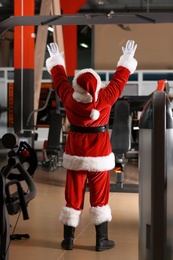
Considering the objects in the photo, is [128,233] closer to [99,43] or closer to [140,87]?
[140,87]

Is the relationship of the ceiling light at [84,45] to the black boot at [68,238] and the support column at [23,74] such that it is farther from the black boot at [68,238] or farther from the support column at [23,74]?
the black boot at [68,238]

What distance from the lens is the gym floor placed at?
4654mm

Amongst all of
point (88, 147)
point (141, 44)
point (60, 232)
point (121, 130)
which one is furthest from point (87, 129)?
point (141, 44)

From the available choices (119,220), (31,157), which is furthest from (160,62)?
(31,157)

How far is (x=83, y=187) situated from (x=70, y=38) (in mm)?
8682

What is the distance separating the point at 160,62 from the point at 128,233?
8.53 metres

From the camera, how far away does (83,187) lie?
15.8 ft

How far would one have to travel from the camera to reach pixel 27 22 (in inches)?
209

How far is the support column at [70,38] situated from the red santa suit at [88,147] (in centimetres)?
807

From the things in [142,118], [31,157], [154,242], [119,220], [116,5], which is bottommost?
[119,220]

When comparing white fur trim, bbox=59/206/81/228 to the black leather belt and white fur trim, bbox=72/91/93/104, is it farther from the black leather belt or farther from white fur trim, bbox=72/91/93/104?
white fur trim, bbox=72/91/93/104

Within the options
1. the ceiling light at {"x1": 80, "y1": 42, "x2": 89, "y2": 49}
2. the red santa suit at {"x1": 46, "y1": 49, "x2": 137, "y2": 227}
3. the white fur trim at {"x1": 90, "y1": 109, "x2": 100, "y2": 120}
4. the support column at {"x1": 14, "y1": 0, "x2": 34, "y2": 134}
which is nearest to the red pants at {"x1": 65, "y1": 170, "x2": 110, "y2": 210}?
the red santa suit at {"x1": 46, "y1": 49, "x2": 137, "y2": 227}

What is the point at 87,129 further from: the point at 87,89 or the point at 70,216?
the point at 70,216

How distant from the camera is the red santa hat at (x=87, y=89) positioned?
4.69 metres
